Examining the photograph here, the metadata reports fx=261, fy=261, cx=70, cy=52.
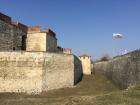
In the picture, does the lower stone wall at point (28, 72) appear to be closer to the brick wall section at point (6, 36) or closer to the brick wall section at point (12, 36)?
the brick wall section at point (6, 36)

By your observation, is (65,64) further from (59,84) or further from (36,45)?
(36,45)

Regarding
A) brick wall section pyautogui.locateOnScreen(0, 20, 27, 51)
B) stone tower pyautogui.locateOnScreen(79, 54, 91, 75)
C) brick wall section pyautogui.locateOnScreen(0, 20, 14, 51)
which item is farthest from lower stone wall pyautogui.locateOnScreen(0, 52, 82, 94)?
stone tower pyautogui.locateOnScreen(79, 54, 91, 75)

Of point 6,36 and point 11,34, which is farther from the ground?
point 11,34

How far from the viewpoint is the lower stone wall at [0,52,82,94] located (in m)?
21.4

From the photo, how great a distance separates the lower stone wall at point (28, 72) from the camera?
2141 centimetres

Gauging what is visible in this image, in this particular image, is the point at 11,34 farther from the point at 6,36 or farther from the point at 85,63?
the point at 85,63

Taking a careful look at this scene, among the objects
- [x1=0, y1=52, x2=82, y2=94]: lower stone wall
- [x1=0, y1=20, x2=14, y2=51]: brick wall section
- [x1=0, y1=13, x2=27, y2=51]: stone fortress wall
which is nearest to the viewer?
[x1=0, y1=52, x2=82, y2=94]: lower stone wall

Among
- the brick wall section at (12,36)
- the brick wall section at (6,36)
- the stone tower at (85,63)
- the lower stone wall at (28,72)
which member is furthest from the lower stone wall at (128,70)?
the brick wall section at (6,36)

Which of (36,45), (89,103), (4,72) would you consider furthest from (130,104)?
(36,45)

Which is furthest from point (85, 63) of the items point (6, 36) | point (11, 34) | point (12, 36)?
point (6, 36)

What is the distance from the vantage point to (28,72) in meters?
21.8

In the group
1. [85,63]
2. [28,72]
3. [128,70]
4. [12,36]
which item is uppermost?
[12,36]

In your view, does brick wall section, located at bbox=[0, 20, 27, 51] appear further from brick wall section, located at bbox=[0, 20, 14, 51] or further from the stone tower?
the stone tower

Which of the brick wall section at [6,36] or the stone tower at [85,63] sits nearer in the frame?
the brick wall section at [6,36]
